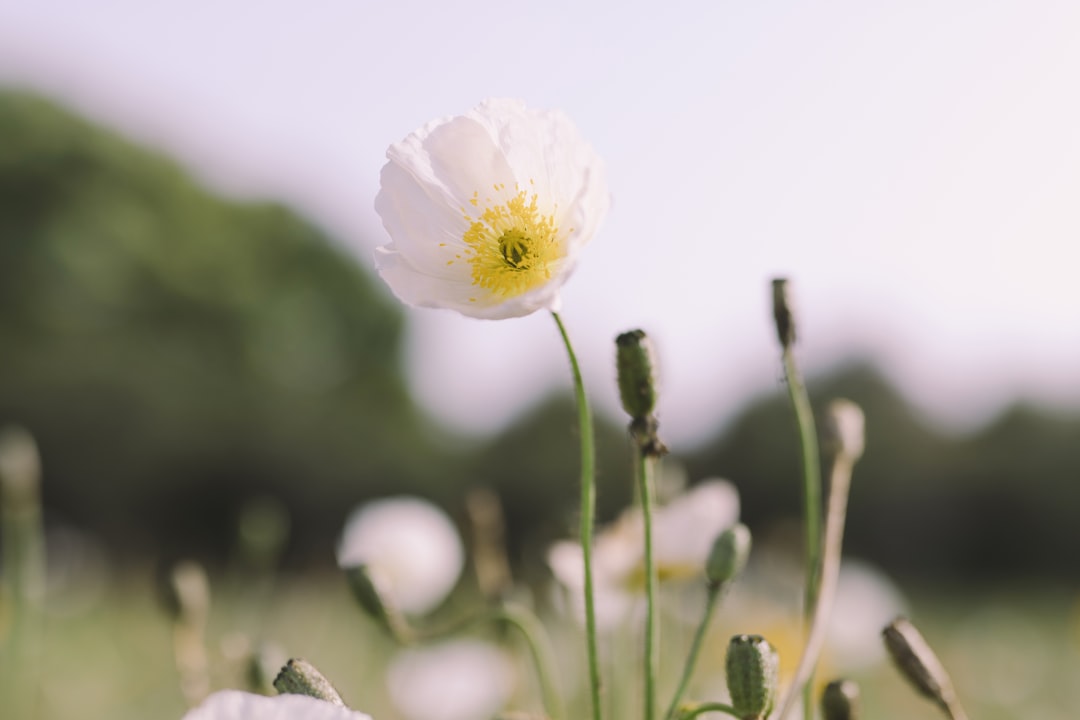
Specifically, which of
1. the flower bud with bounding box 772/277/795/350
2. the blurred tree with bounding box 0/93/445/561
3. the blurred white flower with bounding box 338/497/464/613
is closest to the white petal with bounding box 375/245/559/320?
the flower bud with bounding box 772/277/795/350

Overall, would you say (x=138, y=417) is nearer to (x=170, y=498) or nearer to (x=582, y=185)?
(x=170, y=498)

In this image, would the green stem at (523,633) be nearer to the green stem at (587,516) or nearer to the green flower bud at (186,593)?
the green stem at (587,516)

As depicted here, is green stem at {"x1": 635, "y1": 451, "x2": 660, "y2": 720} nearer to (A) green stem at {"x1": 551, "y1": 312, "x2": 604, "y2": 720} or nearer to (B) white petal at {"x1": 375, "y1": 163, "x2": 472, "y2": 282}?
(A) green stem at {"x1": 551, "y1": 312, "x2": 604, "y2": 720}

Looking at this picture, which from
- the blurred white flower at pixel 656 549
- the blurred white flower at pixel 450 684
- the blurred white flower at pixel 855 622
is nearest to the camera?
the blurred white flower at pixel 656 549

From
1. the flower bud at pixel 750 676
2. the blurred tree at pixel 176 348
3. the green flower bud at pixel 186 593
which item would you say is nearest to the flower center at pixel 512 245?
the flower bud at pixel 750 676

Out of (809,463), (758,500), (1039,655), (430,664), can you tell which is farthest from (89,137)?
(809,463)

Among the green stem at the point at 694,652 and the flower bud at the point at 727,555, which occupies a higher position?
the flower bud at the point at 727,555
